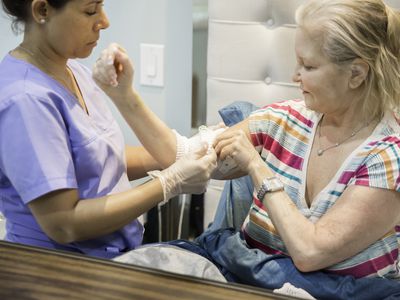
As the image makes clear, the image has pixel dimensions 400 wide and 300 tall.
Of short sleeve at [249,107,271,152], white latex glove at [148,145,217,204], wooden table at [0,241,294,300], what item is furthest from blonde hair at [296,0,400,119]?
wooden table at [0,241,294,300]

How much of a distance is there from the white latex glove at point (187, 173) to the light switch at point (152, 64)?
72cm

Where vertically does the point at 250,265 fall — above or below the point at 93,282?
below

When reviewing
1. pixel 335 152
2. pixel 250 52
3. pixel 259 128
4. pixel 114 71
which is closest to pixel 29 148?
pixel 114 71

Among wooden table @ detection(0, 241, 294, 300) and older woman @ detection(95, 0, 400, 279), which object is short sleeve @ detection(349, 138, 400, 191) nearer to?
older woman @ detection(95, 0, 400, 279)

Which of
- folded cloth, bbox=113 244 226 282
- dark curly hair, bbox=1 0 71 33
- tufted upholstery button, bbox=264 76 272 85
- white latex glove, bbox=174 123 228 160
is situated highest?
dark curly hair, bbox=1 0 71 33

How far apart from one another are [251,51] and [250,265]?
76 cm

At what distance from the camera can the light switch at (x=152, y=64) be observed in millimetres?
2039

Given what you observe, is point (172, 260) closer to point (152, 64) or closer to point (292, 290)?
point (292, 290)

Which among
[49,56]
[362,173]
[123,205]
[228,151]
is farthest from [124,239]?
[362,173]

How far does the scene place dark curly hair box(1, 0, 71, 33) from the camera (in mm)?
1241

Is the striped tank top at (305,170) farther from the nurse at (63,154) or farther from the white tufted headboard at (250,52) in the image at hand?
the white tufted headboard at (250,52)

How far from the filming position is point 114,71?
4.51ft

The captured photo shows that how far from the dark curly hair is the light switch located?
76 cm

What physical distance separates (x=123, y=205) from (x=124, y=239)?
0.16m
